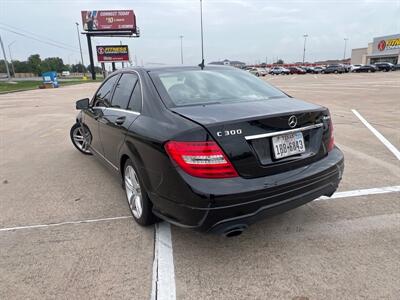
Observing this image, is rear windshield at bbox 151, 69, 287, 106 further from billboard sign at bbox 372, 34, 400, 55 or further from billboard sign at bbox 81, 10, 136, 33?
billboard sign at bbox 372, 34, 400, 55

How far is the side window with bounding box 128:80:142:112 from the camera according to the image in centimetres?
313

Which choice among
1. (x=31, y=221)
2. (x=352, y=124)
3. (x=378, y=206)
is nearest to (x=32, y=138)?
(x=31, y=221)

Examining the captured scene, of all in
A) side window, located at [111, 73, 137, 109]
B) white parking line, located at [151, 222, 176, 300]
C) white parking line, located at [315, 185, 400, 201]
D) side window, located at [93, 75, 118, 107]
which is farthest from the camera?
side window, located at [93, 75, 118, 107]

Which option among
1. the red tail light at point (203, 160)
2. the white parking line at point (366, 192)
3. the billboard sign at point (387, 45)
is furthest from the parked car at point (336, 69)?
the red tail light at point (203, 160)

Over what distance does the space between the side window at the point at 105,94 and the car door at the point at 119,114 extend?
0.19 m

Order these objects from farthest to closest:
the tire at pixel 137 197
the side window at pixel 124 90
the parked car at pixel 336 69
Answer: the parked car at pixel 336 69
the side window at pixel 124 90
the tire at pixel 137 197

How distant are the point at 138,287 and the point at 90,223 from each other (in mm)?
1242

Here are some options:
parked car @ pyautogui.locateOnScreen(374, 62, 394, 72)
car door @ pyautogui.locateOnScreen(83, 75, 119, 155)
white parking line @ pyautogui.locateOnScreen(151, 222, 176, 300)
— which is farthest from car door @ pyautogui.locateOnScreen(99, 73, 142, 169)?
parked car @ pyautogui.locateOnScreen(374, 62, 394, 72)

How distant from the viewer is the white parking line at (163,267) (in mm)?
2324

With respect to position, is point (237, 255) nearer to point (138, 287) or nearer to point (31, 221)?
point (138, 287)

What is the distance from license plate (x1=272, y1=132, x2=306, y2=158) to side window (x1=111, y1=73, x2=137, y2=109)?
5.73ft

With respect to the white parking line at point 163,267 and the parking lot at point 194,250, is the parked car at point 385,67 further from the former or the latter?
the white parking line at point 163,267

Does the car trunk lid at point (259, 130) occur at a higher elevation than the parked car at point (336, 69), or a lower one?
higher

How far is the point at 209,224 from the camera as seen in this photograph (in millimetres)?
2381
